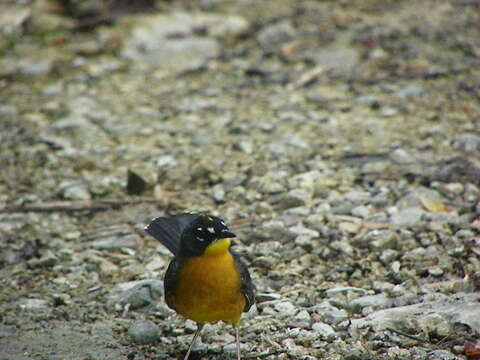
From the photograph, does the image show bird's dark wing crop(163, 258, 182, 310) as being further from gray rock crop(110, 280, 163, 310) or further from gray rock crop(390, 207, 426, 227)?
gray rock crop(390, 207, 426, 227)

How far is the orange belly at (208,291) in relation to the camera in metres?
4.81

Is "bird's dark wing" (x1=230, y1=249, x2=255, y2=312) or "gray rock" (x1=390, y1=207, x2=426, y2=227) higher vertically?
"bird's dark wing" (x1=230, y1=249, x2=255, y2=312)

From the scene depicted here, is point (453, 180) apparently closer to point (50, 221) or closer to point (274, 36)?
point (50, 221)

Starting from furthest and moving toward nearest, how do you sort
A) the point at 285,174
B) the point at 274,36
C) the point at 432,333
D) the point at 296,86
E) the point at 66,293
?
the point at 274,36 < the point at 296,86 < the point at 285,174 < the point at 66,293 < the point at 432,333

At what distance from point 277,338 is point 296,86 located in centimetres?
456

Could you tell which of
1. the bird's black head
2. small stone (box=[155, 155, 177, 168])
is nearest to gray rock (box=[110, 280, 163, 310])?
the bird's black head

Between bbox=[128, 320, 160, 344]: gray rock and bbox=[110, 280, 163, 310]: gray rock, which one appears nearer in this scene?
bbox=[128, 320, 160, 344]: gray rock

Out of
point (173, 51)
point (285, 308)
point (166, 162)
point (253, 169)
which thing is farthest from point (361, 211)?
point (173, 51)

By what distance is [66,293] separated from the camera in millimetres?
5773

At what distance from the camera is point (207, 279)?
4.83 m

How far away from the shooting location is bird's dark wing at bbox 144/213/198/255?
5.42 meters

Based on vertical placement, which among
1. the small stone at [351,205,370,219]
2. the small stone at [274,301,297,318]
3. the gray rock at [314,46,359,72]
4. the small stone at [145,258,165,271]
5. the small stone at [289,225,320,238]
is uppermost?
the gray rock at [314,46,359,72]

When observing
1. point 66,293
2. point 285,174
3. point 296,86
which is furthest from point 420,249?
point 296,86

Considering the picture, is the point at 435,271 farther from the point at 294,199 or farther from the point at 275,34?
the point at 275,34
